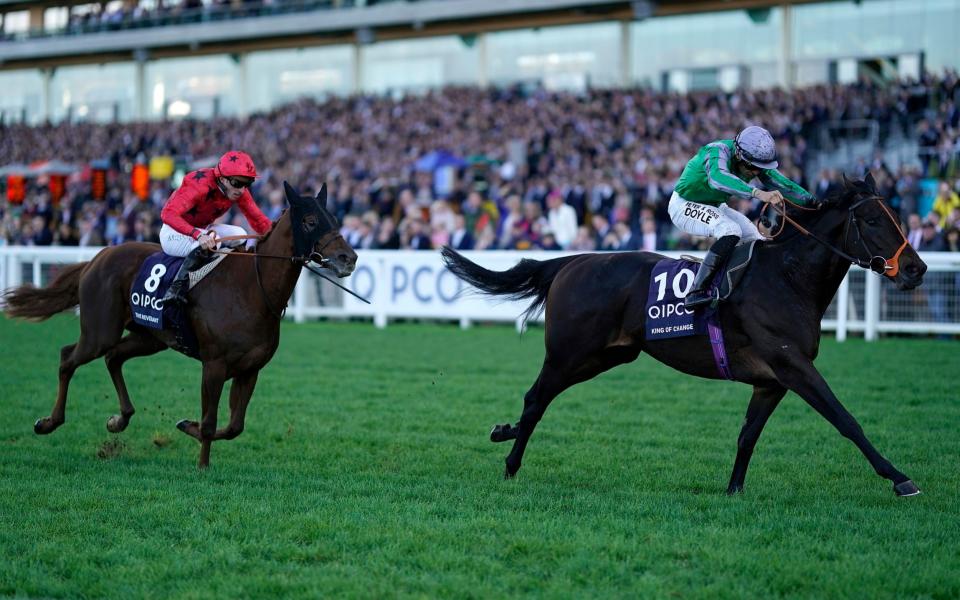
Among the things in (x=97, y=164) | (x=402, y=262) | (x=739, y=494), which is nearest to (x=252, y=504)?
(x=739, y=494)

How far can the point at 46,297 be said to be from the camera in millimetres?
8094

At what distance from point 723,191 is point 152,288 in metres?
3.63

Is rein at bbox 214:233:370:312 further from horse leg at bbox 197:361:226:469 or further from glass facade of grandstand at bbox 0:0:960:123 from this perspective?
glass facade of grandstand at bbox 0:0:960:123

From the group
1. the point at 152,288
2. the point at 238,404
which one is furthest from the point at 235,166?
the point at 238,404

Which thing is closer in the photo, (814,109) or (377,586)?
(377,586)

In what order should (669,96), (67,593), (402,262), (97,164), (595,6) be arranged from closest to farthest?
(67,593) → (402,262) → (669,96) → (595,6) → (97,164)

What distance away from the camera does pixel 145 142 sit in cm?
3797

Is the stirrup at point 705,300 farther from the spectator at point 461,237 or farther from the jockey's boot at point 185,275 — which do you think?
the spectator at point 461,237

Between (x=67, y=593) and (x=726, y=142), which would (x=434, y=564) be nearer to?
(x=67, y=593)

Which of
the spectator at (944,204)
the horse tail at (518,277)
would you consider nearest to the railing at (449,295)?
the spectator at (944,204)

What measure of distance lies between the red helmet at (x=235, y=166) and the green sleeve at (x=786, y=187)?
121 inches

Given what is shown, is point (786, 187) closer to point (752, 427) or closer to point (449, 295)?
point (752, 427)

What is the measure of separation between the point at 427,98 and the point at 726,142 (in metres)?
25.8

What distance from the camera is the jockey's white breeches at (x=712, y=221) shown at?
21.4 feet
